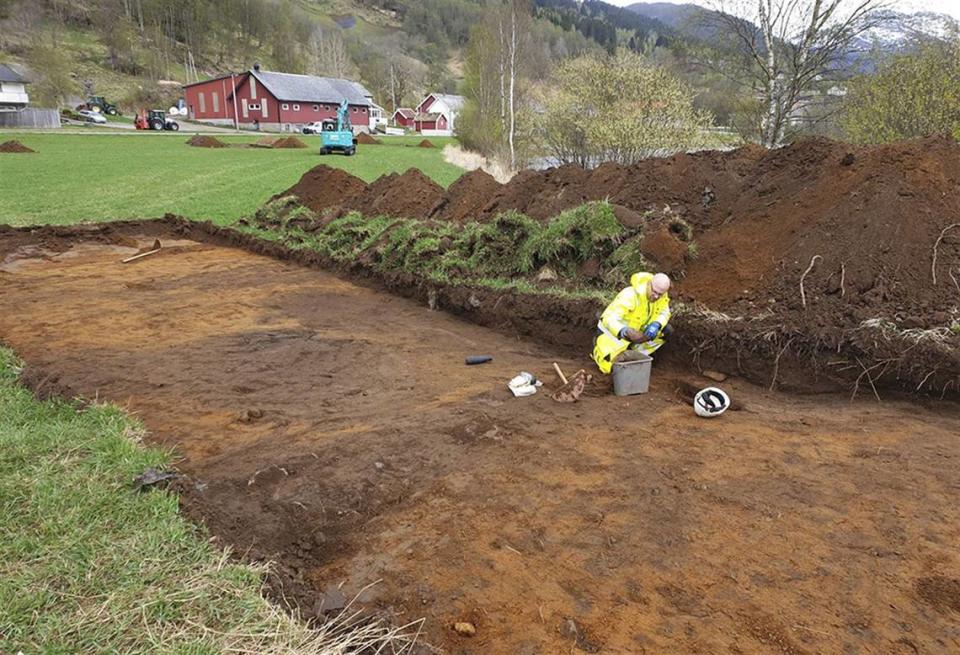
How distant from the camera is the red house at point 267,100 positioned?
57.7 meters

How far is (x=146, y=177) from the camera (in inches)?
830

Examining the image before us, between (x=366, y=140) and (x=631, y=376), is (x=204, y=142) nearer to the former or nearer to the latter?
(x=366, y=140)

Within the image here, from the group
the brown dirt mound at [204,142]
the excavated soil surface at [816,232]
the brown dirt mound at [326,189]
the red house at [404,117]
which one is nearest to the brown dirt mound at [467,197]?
the excavated soil surface at [816,232]

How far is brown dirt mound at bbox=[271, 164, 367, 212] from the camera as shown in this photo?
1434 cm

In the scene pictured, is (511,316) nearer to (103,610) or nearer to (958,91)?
(103,610)

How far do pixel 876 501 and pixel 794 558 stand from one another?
971 millimetres

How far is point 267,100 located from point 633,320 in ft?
199

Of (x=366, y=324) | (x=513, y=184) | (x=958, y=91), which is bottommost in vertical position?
(x=366, y=324)

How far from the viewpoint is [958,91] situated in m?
12.4

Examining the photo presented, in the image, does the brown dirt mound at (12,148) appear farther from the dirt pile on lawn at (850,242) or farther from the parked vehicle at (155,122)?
the dirt pile on lawn at (850,242)

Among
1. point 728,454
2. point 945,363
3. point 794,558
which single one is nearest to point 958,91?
point 945,363

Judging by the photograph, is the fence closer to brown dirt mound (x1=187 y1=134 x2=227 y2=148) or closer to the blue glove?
brown dirt mound (x1=187 y1=134 x2=227 y2=148)

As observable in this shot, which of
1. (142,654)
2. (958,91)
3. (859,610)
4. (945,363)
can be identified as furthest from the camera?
(958,91)

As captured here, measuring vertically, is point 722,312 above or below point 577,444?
above
